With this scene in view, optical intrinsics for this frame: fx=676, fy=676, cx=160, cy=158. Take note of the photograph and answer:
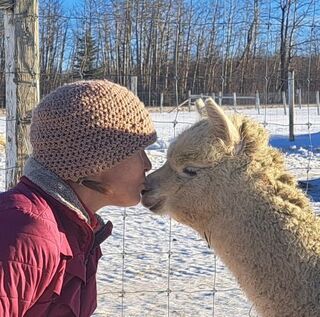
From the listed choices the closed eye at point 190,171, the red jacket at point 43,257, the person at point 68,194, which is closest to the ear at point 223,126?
the closed eye at point 190,171

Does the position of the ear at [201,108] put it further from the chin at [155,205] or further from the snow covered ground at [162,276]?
the snow covered ground at [162,276]

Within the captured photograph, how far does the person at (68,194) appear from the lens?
1622 mm

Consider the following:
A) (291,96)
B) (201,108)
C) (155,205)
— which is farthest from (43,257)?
(291,96)

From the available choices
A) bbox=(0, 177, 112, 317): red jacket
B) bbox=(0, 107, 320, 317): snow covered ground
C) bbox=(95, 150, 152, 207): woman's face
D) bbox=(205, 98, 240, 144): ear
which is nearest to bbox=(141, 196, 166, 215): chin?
bbox=(205, 98, 240, 144): ear

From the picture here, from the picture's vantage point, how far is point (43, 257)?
1.65 meters

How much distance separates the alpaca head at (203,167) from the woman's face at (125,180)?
0.61 m

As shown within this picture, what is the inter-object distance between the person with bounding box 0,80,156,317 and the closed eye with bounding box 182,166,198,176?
710mm

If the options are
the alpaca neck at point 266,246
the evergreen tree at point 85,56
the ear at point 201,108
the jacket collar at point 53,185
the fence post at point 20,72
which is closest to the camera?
the jacket collar at point 53,185

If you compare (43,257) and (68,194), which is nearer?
(43,257)

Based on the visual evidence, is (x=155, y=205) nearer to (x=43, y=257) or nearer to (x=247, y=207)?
(x=247, y=207)

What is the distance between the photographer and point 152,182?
2.85 meters

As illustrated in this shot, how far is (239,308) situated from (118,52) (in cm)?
3691

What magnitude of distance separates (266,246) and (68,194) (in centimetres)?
107

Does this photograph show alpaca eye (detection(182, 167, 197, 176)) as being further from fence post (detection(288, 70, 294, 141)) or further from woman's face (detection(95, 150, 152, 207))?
fence post (detection(288, 70, 294, 141))
